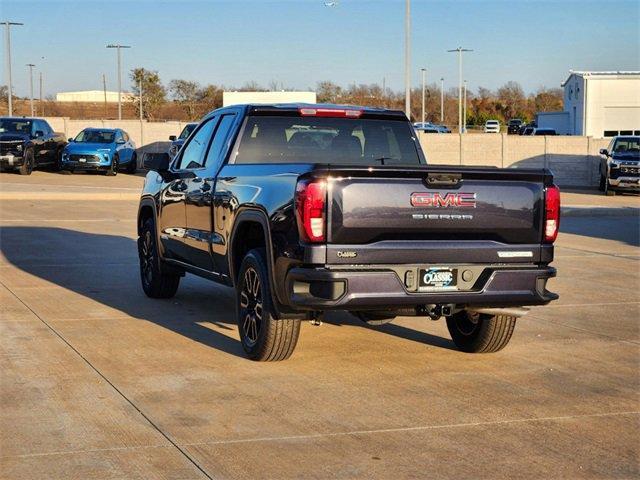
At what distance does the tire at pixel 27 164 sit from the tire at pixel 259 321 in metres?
29.8

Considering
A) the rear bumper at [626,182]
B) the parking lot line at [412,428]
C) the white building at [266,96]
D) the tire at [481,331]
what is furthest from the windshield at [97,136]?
the parking lot line at [412,428]

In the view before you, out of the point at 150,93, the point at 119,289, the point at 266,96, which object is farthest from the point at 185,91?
the point at 119,289

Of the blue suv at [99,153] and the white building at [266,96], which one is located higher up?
the white building at [266,96]

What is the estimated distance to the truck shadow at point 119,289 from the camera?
9.98 meters

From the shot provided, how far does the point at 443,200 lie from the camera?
7715 millimetres

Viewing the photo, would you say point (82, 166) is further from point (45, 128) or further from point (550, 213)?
point (550, 213)

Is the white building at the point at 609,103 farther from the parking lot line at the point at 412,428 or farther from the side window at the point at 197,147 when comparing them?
the parking lot line at the point at 412,428

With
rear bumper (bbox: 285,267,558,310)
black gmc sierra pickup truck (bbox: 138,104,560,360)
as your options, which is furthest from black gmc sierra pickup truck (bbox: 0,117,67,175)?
rear bumper (bbox: 285,267,558,310)

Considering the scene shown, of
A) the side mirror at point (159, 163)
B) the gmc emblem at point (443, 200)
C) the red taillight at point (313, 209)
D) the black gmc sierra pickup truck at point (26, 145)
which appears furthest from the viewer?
the black gmc sierra pickup truck at point (26, 145)

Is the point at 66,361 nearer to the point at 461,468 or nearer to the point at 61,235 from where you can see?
the point at 461,468

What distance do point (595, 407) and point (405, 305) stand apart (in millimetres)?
1416

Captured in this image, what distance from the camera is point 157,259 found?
1131cm

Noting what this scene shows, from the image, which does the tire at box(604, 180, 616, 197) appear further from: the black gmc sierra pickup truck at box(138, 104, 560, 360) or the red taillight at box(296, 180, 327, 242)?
the red taillight at box(296, 180, 327, 242)

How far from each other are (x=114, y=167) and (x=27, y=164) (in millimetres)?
3335
